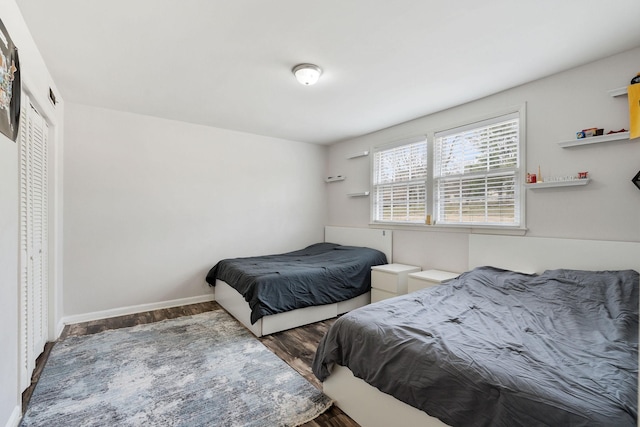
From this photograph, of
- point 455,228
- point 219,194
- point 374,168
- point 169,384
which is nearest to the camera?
point 169,384

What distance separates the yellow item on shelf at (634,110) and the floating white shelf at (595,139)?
0.16ft

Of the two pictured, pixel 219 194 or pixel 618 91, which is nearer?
pixel 618 91

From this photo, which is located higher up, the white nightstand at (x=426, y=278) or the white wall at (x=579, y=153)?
the white wall at (x=579, y=153)

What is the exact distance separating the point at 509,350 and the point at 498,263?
5.58 ft

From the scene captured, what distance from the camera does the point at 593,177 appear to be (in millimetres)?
2400

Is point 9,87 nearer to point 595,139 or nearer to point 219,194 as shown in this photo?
point 219,194

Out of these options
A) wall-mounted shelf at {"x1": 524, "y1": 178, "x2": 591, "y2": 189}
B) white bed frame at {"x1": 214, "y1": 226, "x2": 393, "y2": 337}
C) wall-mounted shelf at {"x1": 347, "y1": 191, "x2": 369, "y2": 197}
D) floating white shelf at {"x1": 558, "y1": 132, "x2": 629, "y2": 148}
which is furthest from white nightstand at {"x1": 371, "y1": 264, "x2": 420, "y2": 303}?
floating white shelf at {"x1": 558, "y1": 132, "x2": 629, "y2": 148}

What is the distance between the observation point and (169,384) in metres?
2.14

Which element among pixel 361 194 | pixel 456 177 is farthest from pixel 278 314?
pixel 456 177

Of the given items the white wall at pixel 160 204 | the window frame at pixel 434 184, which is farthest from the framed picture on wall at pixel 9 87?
the window frame at pixel 434 184

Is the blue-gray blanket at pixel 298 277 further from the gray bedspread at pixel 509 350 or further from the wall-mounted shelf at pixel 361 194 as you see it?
the gray bedspread at pixel 509 350

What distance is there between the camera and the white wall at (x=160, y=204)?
3340 millimetres

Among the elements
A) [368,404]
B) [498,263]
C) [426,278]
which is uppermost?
[498,263]

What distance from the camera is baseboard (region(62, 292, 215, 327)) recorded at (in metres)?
3.30
